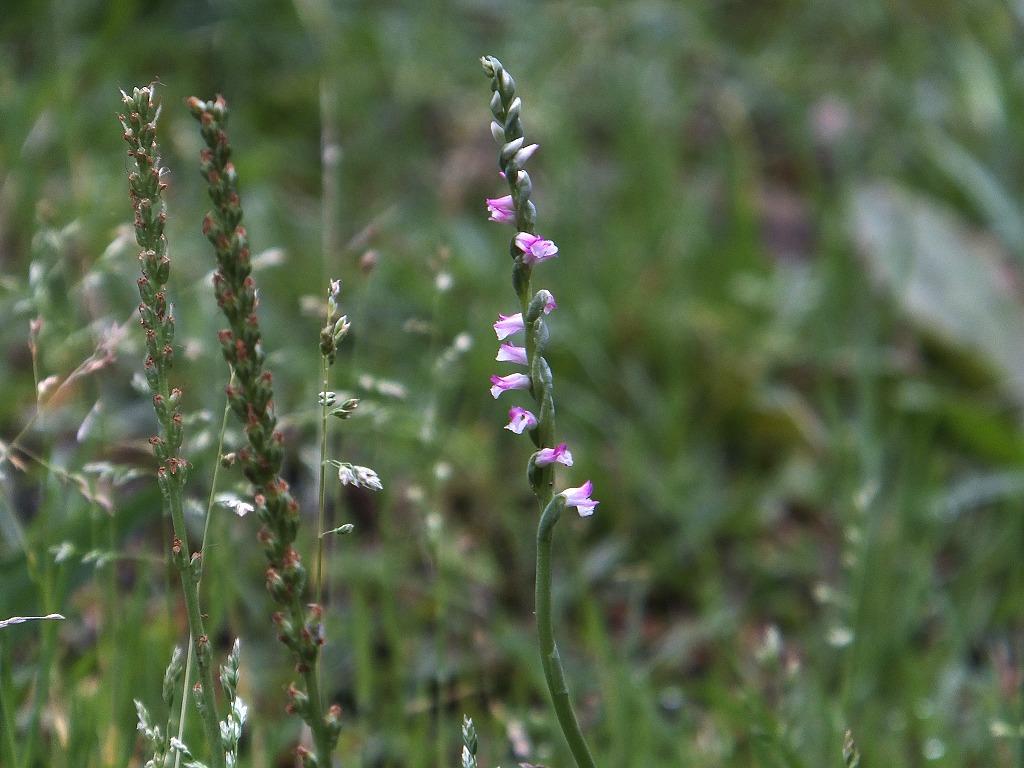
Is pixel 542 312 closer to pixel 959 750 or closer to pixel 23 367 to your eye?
pixel 959 750

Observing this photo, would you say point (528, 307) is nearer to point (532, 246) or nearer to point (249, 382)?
point (532, 246)

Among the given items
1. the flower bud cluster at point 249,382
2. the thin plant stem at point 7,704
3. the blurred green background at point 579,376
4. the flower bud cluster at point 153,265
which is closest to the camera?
the flower bud cluster at point 249,382

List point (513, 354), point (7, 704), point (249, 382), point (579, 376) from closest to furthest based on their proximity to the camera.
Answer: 1. point (249, 382)
2. point (513, 354)
3. point (7, 704)
4. point (579, 376)

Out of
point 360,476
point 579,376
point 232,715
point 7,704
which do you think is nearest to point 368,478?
point 360,476

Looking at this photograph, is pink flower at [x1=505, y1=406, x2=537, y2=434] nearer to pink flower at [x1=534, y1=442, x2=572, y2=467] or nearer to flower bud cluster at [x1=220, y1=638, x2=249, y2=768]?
pink flower at [x1=534, y1=442, x2=572, y2=467]

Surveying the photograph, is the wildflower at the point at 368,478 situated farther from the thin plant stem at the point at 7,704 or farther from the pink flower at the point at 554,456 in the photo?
the thin plant stem at the point at 7,704

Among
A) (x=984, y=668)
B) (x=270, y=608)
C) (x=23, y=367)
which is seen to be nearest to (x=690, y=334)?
(x=984, y=668)

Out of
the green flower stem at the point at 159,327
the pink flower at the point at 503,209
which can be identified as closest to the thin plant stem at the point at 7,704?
the green flower stem at the point at 159,327

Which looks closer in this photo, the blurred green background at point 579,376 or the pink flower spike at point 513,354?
the pink flower spike at point 513,354
